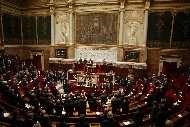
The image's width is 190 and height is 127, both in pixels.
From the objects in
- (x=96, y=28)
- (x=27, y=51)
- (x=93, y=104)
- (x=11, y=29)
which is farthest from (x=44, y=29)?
(x=93, y=104)

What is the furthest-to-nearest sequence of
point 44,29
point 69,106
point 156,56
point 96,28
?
point 44,29 → point 96,28 → point 156,56 → point 69,106

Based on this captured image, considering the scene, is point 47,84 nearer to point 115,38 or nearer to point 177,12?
point 115,38

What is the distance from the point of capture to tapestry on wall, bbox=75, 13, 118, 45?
18.1 metres

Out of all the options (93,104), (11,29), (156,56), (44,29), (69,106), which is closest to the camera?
(69,106)

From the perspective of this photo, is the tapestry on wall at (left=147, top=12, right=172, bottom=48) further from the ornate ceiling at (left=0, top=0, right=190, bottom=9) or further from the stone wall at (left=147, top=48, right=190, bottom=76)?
the ornate ceiling at (left=0, top=0, right=190, bottom=9)

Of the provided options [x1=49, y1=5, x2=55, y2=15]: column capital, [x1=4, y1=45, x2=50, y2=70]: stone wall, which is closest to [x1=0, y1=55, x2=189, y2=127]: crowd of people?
[x1=4, y1=45, x2=50, y2=70]: stone wall

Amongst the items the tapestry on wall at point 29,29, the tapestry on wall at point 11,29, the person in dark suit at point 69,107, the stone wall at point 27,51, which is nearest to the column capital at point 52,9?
the tapestry on wall at point 29,29

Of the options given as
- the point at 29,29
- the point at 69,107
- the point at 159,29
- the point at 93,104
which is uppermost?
the point at 29,29

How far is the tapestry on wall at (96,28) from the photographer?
711 inches

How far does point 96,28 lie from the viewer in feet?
61.2

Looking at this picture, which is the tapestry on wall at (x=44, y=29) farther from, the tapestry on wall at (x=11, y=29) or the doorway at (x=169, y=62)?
the doorway at (x=169, y=62)

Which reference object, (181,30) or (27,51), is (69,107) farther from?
(27,51)

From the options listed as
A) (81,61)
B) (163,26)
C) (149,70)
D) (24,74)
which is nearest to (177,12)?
(163,26)

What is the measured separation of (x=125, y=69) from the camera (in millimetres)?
17453
